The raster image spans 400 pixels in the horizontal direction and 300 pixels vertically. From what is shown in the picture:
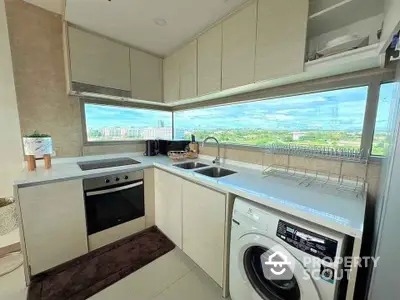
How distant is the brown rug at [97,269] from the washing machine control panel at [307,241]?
1398 millimetres

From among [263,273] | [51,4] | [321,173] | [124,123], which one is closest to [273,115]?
[321,173]

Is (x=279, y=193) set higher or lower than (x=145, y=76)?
lower

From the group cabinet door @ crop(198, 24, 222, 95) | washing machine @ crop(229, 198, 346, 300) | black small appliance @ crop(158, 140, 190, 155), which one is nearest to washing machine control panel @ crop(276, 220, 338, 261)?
washing machine @ crop(229, 198, 346, 300)

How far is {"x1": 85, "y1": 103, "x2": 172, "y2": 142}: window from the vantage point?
2197mm

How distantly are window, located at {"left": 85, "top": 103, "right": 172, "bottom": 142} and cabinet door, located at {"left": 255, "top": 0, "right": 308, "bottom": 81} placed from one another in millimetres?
1925

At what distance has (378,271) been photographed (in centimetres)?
66

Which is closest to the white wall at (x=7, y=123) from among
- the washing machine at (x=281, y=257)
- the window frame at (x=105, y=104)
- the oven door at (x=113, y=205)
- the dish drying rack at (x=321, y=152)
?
the window frame at (x=105, y=104)

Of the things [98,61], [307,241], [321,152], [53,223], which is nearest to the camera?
[307,241]

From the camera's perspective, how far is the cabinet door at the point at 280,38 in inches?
44.0

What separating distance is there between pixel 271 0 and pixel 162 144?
205cm

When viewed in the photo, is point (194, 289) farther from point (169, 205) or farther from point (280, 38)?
point (280, 38)

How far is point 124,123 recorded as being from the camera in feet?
8.24

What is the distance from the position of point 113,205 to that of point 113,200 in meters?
0.06

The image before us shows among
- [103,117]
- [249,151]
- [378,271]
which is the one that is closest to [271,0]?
[249,151]
